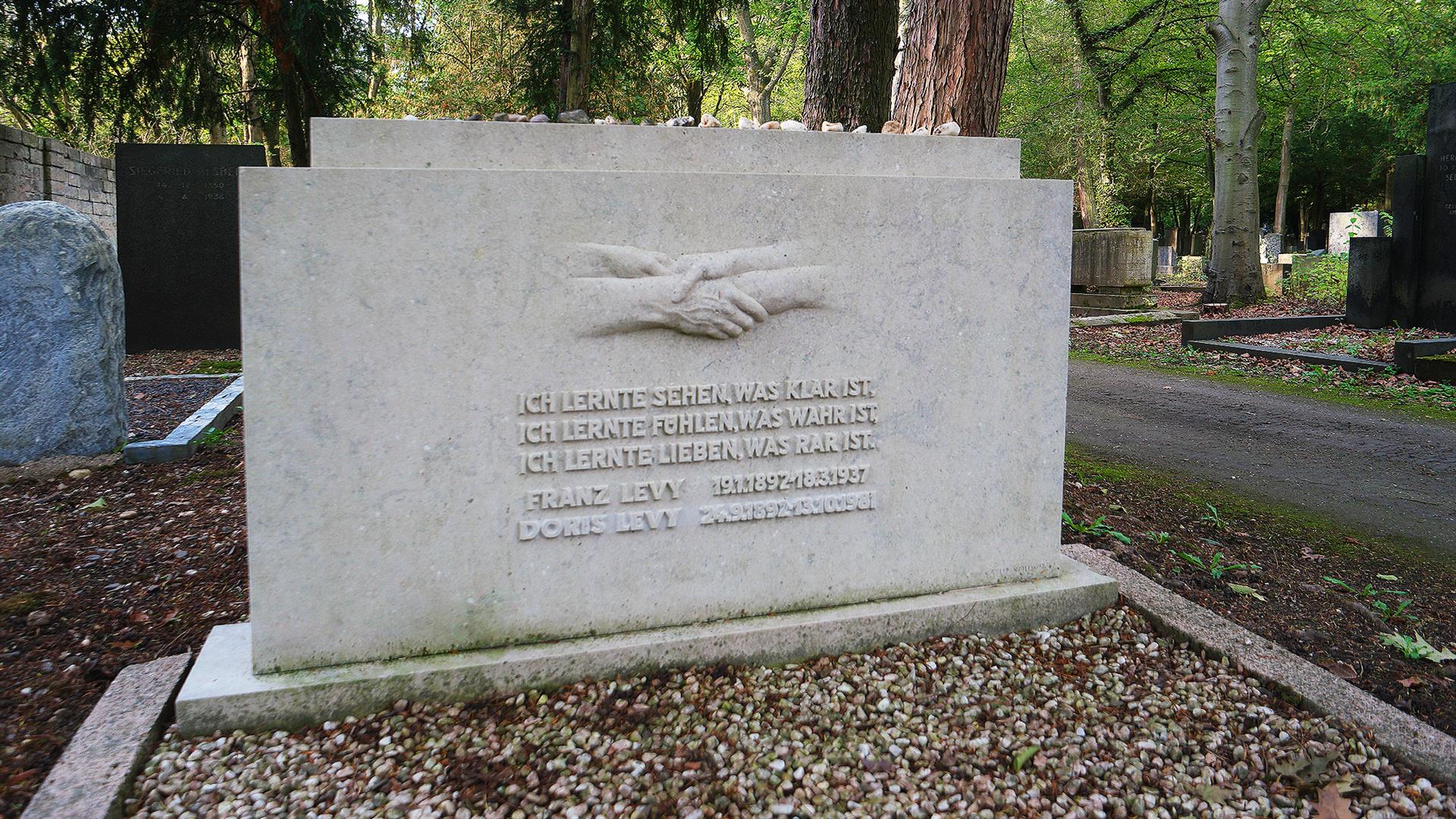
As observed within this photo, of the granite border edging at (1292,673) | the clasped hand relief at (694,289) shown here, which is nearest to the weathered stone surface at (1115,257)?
the granite border edging at (1292,673)

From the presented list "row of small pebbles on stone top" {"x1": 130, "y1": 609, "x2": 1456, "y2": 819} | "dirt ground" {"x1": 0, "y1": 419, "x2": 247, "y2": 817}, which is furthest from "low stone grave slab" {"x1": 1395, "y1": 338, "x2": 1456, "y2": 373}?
"dirt ground" {"x1": 0, "y1": 419, "x2": 247, "y2": 817}

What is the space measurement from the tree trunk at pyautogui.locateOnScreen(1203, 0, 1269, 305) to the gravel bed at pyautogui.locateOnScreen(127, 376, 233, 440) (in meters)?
13.7

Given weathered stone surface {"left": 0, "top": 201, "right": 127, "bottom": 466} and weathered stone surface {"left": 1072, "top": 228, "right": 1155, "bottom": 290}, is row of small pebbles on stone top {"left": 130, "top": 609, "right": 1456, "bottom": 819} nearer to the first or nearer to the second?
weathered stone surface {"left": 0, "top": 201, "right": 127, "bottom": 466}

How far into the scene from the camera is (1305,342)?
9.74 metres

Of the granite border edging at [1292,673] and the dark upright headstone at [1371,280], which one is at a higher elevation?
the dark upright headstone at [1371,280]

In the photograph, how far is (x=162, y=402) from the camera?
23.5 ft

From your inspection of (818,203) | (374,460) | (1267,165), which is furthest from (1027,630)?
(1267,165)

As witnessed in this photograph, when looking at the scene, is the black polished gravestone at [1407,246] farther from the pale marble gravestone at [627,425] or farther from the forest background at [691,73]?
the pale marble gravestone at [627,425]

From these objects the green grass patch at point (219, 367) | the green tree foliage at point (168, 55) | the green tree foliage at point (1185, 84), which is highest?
the green tree foliage at point (1185, 84)

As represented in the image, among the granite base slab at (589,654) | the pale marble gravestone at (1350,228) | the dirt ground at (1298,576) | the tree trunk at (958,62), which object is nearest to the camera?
the granite base slab at (589,654)

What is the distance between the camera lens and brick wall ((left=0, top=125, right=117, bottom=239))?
10.3 metres

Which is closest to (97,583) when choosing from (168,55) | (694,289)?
(694,289)

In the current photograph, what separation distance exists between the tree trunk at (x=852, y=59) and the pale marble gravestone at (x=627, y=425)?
363cm

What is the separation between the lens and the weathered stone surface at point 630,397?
242 centimetres
